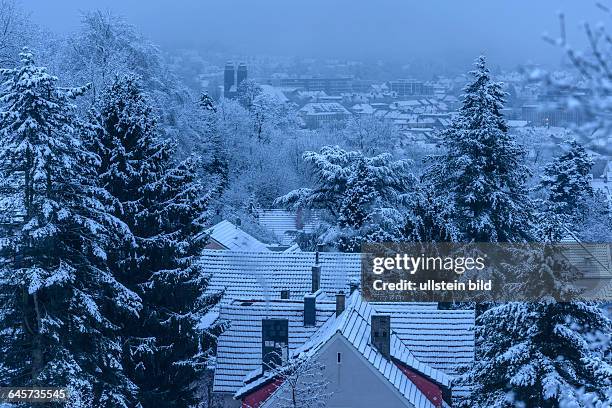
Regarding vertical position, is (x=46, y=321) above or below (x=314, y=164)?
below

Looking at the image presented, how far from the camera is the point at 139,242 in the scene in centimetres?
1530

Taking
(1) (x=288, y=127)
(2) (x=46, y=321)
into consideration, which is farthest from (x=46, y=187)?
(1) (x=288, y=127)

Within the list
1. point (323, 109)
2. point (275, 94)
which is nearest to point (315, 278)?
point (275, 94)

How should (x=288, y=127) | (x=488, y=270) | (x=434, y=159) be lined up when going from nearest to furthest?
(x=488, y=270) < (x=434, y=159) < (x=288, y=127)

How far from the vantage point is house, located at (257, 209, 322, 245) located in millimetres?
38438

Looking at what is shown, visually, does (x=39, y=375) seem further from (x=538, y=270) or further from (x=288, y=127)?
(x=288, y=127)

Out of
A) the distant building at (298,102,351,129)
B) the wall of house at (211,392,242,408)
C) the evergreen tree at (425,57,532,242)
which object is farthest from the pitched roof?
the distant building at (298,102,351,129)

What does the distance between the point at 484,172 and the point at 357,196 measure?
6782 mm

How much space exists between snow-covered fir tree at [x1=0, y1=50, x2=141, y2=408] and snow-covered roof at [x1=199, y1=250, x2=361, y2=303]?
10.4 m

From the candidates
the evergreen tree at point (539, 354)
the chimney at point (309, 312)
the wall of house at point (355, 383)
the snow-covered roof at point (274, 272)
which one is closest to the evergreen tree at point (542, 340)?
the evergreen tree at point (539, 354)

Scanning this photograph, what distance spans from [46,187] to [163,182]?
3.76 m

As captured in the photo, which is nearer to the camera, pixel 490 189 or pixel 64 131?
pixel 64 131

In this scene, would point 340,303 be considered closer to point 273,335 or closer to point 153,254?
point 273,335

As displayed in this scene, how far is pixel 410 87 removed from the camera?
168 metres
